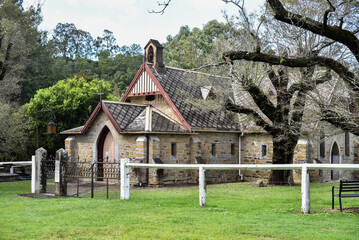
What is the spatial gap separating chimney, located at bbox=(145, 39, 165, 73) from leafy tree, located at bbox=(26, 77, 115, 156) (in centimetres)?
825

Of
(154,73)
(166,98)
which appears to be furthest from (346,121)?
(154,73)

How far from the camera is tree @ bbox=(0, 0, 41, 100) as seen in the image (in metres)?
22.4

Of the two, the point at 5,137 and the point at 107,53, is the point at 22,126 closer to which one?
the point at 5,137

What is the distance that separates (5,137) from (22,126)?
70.5 inches

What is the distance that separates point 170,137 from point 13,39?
10144 mm

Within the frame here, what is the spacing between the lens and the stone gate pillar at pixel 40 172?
16.0 m

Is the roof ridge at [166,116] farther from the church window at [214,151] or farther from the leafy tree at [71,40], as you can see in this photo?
the leafy tree at [71,40]

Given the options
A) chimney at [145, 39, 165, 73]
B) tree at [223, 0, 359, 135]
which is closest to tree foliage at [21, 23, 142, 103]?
chimney at [145, 39, 165, 73]

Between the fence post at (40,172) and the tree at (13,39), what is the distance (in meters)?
5.81

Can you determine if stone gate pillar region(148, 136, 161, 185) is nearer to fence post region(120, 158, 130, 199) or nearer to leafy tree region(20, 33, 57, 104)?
fence post region(120, 158, 130, 199)

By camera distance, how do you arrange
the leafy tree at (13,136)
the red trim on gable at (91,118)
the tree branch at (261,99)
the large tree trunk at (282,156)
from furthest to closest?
the leafy tree at (13,136) < the red trim on gable at (91,118) < the large tree trunk at (282,156) < the tree branch at (261,99)

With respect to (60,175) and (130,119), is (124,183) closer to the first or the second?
(60,175)

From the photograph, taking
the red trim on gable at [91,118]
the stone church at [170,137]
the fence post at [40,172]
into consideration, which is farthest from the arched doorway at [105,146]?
the fence post at [40,172]

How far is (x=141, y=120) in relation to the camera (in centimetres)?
2336
